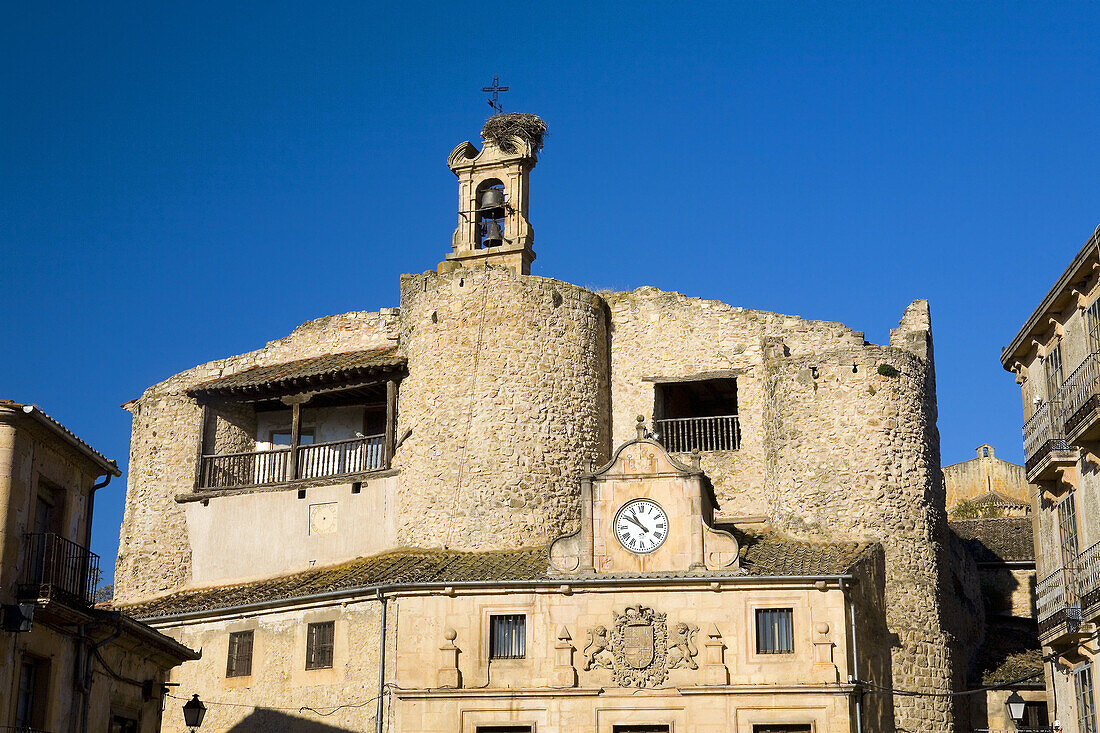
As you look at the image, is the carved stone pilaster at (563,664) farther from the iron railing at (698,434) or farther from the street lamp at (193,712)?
the iron railing at (698,434)

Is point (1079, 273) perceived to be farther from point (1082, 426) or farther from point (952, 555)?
point (952, 555)

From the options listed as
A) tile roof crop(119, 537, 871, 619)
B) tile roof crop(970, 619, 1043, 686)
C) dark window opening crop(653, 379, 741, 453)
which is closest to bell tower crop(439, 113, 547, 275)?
dark window opening crop(653, 379, 741, 453)

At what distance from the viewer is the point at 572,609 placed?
102 ft

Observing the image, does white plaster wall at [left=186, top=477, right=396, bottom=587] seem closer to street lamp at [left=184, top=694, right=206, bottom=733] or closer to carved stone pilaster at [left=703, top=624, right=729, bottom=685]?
carved stone pilaster at [left=703, top=624, right=729, bottom=685]

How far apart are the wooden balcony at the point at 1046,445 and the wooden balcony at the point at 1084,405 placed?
0.43m

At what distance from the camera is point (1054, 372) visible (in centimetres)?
2972

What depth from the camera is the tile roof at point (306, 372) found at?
38.4m

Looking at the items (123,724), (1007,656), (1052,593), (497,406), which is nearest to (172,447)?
(497,406)

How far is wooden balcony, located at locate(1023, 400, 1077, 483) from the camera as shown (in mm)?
28281

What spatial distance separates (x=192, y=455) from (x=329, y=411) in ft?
12.6

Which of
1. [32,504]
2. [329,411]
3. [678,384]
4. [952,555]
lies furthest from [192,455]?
[952,555]

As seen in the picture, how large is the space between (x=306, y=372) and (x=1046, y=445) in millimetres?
18622

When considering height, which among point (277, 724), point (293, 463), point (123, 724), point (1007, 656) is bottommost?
point (123, 724)

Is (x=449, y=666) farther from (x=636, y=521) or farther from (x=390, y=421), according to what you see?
(x=390, y=421)
